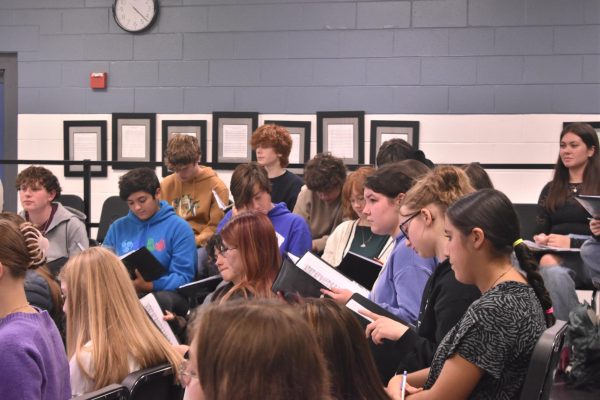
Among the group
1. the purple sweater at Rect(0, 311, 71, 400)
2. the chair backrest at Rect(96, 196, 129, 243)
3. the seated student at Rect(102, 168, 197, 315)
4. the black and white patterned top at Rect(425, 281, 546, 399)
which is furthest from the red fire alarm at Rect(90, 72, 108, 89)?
the black and white patterned top at Rect(425, 281, 546, 399)

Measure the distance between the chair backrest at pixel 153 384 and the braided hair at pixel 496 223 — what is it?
36.5 inches

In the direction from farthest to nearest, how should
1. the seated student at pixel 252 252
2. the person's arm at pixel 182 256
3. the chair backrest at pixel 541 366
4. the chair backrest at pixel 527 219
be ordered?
1. the chair backrest at pixel 527 219
2. the person's arm at pixel 182 256
3. the seated student at pixel 252 252
4. the chair backrest at pixel 541 366

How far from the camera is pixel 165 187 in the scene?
17.0 ft

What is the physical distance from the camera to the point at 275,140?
4.88m

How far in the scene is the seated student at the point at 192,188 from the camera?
196 inches

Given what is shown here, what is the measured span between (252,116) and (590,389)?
11.0ft

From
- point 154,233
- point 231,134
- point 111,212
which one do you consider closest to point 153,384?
point 154,233

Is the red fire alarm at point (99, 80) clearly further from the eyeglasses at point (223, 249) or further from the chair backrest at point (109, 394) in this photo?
the chair backrest at point (109, 394)

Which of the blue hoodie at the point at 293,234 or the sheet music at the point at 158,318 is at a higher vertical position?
the blue hoodie at the point at 293,234

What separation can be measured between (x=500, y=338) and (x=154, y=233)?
2.78 meters

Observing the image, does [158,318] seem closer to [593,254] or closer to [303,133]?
[593,254]

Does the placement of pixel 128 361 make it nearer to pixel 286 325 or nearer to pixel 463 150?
pixel 286 325

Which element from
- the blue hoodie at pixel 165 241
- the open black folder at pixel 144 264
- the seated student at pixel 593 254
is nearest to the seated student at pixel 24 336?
Answer: the open black folder at pixel 144 264

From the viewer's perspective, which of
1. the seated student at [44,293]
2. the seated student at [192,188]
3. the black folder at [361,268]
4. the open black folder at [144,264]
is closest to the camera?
the black folder at [361,268]
